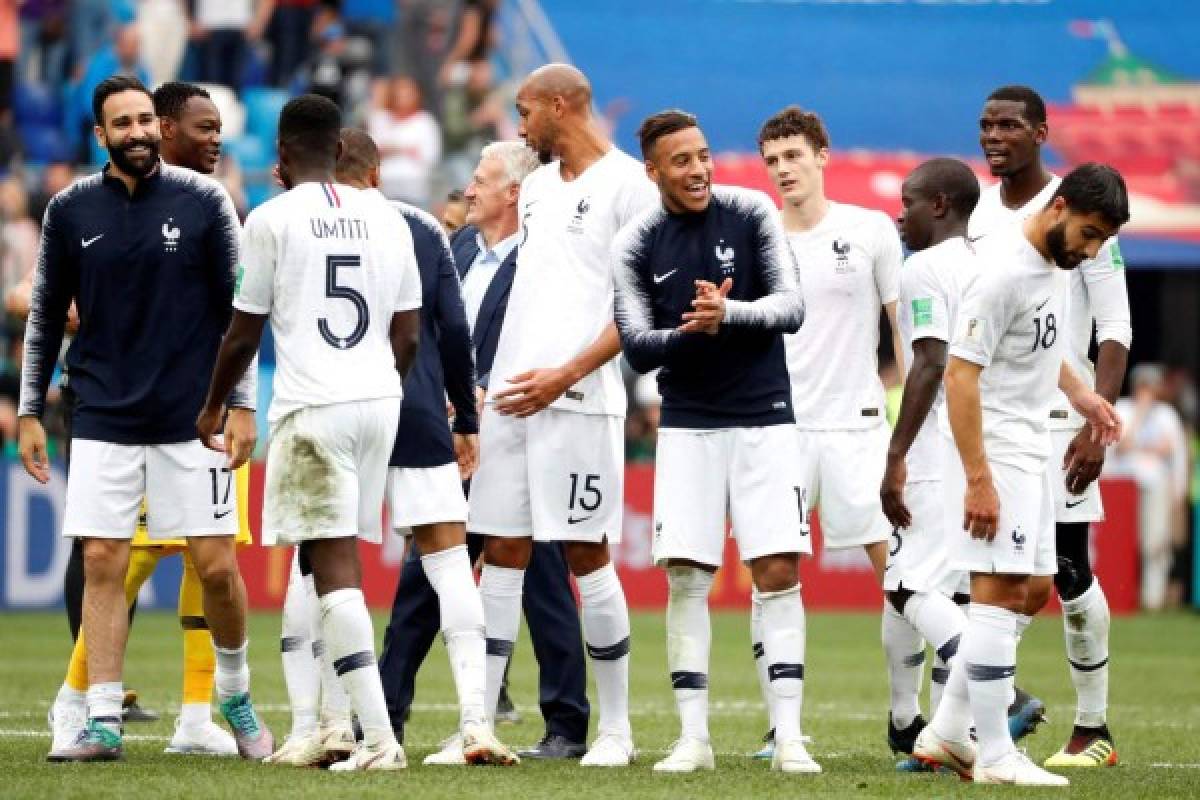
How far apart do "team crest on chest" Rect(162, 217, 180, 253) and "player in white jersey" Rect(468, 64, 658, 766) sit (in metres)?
1.44

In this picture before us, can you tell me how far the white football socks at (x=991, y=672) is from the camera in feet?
27.1

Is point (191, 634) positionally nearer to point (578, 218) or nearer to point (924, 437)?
point (578, 218)

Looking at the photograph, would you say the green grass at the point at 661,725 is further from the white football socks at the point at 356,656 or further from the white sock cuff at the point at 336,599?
the white sock cuff at the point at 336,599

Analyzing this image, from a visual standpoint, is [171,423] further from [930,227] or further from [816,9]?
[816,9]

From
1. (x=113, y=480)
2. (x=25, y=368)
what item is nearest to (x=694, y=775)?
(x=113, y=480)

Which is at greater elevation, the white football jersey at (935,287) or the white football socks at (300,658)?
the white football jersey at (935,287)

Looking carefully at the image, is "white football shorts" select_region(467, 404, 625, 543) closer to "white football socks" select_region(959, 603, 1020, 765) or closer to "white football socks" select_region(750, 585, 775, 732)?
"white football socks" select_region(750, 585, 775, 732)

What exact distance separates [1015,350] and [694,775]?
2.00 meters

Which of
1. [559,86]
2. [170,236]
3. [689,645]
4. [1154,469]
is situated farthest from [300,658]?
[1154,469]

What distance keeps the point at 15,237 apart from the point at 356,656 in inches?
645

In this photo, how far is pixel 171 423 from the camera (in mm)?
8992

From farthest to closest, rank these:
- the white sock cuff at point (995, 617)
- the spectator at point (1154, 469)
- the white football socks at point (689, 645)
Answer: the spectator at point (1154, 469)
the white football socks at point (689, 645)
the white sock cuff at point (995, 617)

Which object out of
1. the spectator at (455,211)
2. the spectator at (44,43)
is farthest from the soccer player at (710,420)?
the spectator at (44,43)

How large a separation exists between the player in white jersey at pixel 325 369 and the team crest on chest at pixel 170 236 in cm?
63
